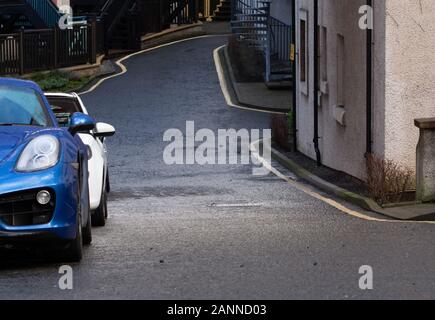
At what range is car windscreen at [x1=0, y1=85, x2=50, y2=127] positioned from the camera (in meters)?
12.0

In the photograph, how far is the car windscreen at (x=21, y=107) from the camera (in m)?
12.0

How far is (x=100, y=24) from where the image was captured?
162 feet

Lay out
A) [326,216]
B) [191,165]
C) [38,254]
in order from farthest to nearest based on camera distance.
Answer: [191,165] → [326,216] → [38,254]

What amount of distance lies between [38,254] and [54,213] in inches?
42.3

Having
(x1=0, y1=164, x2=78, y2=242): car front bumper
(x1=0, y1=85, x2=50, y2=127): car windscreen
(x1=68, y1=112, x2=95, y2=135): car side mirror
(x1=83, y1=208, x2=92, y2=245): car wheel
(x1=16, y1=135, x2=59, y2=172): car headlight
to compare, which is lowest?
(x1=83, y1=208, x2=92, y2=245): car wheel

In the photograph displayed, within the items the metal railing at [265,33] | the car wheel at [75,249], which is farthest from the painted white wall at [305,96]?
the metal railing at [265,33]

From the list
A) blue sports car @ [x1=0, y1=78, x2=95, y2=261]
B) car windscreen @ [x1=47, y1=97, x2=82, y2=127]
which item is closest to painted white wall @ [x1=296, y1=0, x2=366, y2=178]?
car windscreen @ [x1=47, y1=97, x2=82, y2=127]

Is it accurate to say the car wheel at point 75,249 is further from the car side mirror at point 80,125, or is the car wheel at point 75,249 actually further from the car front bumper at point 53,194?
the car side mirror at point 80,125

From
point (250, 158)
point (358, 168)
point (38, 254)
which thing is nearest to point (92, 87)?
point (250, 158)

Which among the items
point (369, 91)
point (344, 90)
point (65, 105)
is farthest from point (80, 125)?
point (344, 90)

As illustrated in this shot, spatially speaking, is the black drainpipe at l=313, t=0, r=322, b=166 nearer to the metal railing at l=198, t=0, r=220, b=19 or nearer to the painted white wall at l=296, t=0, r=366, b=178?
the painted white wall at l=296, t=0, r=366, b=178

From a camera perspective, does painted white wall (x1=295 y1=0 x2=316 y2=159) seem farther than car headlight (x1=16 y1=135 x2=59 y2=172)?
Yes

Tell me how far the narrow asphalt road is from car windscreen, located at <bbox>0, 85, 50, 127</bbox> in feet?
4.13

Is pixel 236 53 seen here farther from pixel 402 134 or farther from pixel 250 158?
pixel 402 134
